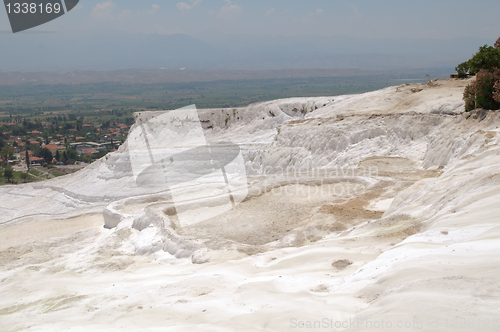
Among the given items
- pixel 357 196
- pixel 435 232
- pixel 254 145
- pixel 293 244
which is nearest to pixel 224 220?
pixel 293 244

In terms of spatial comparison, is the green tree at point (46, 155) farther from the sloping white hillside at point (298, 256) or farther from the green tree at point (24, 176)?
the sloping white hillside at point (298, 256)

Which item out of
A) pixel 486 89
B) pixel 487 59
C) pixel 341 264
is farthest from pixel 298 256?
pixel 487 59

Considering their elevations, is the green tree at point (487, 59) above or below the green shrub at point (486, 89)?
above

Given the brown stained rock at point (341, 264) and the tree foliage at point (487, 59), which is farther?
the tree foliage at point (487, 59)

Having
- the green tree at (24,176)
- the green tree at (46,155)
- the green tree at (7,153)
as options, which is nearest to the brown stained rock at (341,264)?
the green tree at (24,176)

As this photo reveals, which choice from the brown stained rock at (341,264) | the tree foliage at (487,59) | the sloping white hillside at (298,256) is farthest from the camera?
the tree foliage at (487,59)

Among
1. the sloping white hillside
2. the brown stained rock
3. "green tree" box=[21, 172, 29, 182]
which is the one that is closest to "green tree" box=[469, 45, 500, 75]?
the sloping white hillside

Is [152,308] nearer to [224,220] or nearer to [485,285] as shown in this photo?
[485,285]

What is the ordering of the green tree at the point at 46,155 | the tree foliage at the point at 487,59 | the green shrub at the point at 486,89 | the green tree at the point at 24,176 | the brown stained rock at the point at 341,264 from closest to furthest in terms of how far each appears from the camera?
the brown stained rock at the point at 341,264 < the green shrub at the point at 486,89 < the tree foliage at the point at 487,59 < the green tree at the point at 24,176 < the green tree at the point at 46,155

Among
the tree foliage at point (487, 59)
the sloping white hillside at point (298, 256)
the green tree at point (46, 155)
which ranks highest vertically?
the tree foliage at point (487, 59)
